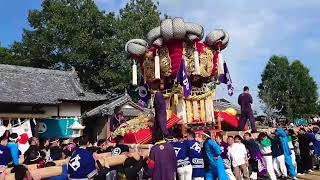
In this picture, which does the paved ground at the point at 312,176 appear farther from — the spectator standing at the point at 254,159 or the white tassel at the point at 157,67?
the white tassel at the point at 157,67

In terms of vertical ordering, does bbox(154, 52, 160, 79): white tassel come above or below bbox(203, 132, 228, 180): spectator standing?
above

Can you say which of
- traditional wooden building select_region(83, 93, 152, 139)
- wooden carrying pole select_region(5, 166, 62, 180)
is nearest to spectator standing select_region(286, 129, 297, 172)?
wooden carrying pole select_region(5, 166, 62, 180)

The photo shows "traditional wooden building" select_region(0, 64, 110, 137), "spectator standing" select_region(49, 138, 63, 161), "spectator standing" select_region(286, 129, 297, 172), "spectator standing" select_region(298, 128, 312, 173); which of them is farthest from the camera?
"traditional wooden building" select_region(0, 64, 110, 137)

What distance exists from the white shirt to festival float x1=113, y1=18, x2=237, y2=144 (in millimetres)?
3878

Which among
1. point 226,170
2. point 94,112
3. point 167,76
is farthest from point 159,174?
point 94,112

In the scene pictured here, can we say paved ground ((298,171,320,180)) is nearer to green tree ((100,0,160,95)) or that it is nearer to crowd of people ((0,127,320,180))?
crowd of people ((0,127,320,180))

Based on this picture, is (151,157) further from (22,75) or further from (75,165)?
(22,75)

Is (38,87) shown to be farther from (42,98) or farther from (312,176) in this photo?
(312,176)

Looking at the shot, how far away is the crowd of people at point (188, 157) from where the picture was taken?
7242 mm

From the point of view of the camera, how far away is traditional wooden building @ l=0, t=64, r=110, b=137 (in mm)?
19484

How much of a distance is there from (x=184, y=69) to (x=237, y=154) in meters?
5.27

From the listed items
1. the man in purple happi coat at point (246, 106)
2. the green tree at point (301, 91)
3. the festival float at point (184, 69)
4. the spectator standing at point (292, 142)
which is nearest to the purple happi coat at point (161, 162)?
the spectator standing at point (292, 142)

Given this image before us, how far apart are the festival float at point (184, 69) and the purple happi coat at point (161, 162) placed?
618cm

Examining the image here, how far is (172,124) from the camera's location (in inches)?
537
